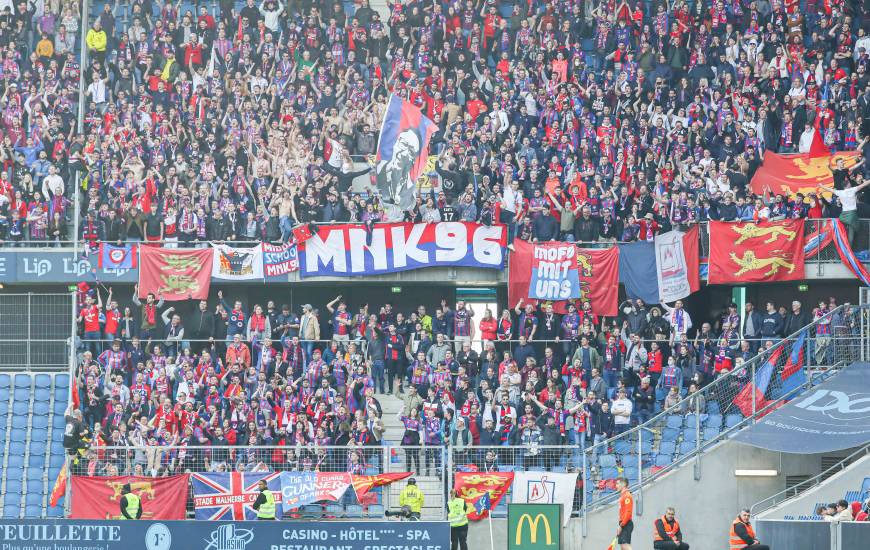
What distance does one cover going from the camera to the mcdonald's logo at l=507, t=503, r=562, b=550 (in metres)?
28.2

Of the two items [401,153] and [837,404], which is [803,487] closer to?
[837,404]

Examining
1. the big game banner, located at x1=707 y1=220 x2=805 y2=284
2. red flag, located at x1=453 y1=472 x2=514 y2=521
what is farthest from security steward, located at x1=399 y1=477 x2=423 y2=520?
the big game banner, located at x1=707 y1=220 x2=805 y2=284

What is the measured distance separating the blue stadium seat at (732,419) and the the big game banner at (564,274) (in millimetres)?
5243

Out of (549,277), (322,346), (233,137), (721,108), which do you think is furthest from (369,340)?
(721,108)

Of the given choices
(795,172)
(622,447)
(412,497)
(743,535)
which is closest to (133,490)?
(412,497)

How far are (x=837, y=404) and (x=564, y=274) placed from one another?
7.67 metres

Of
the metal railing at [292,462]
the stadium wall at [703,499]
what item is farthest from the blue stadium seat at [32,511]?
the stadium wall at [703,499]

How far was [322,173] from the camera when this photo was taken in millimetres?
36688

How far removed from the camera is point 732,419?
30578mm

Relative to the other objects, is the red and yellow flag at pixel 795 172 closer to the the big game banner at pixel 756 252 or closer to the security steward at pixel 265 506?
the the big game banner at pixel 756 252

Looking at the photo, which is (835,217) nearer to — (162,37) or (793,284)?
(793,284)

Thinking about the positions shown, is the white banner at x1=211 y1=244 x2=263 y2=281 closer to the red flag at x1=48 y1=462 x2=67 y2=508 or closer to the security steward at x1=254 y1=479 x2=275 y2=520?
the red flag at x1=48 y1=462 x2=67 y2=508

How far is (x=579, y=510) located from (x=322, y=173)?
10546mm

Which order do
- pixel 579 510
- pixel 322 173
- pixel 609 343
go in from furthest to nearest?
pixel 322 173, pixel 609 343, pixel 579 510
